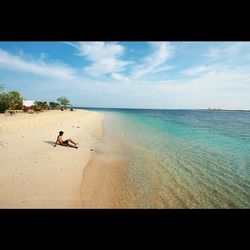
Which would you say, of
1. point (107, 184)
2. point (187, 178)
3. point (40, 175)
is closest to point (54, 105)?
point (40, 175)

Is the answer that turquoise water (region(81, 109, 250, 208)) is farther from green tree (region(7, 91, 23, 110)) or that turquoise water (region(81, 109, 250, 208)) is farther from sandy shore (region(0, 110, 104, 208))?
green tree (region(7, 91, 23, 110))

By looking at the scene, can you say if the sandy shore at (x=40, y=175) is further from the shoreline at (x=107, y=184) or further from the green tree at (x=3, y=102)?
the green tree at (x=3, y=102)

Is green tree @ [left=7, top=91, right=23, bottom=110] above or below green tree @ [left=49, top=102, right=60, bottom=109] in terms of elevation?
above

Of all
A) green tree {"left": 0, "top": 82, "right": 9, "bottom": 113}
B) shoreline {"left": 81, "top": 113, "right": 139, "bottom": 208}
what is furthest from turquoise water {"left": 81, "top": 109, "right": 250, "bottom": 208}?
green tree {"left": 0, "top": 82, "right": 9, "bottom": 113}

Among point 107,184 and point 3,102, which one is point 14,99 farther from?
point 107,184

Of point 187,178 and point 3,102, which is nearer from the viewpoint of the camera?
point 187,178

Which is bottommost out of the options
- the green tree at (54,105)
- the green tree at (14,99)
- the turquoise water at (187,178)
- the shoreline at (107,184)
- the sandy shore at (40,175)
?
the turquoise water at (187,178)

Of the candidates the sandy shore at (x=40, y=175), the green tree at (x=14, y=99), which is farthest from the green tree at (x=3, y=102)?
the sandy shore at (x=40, y=175)

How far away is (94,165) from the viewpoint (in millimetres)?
7750

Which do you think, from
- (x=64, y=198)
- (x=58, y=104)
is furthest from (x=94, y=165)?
(x=58, y=104)
